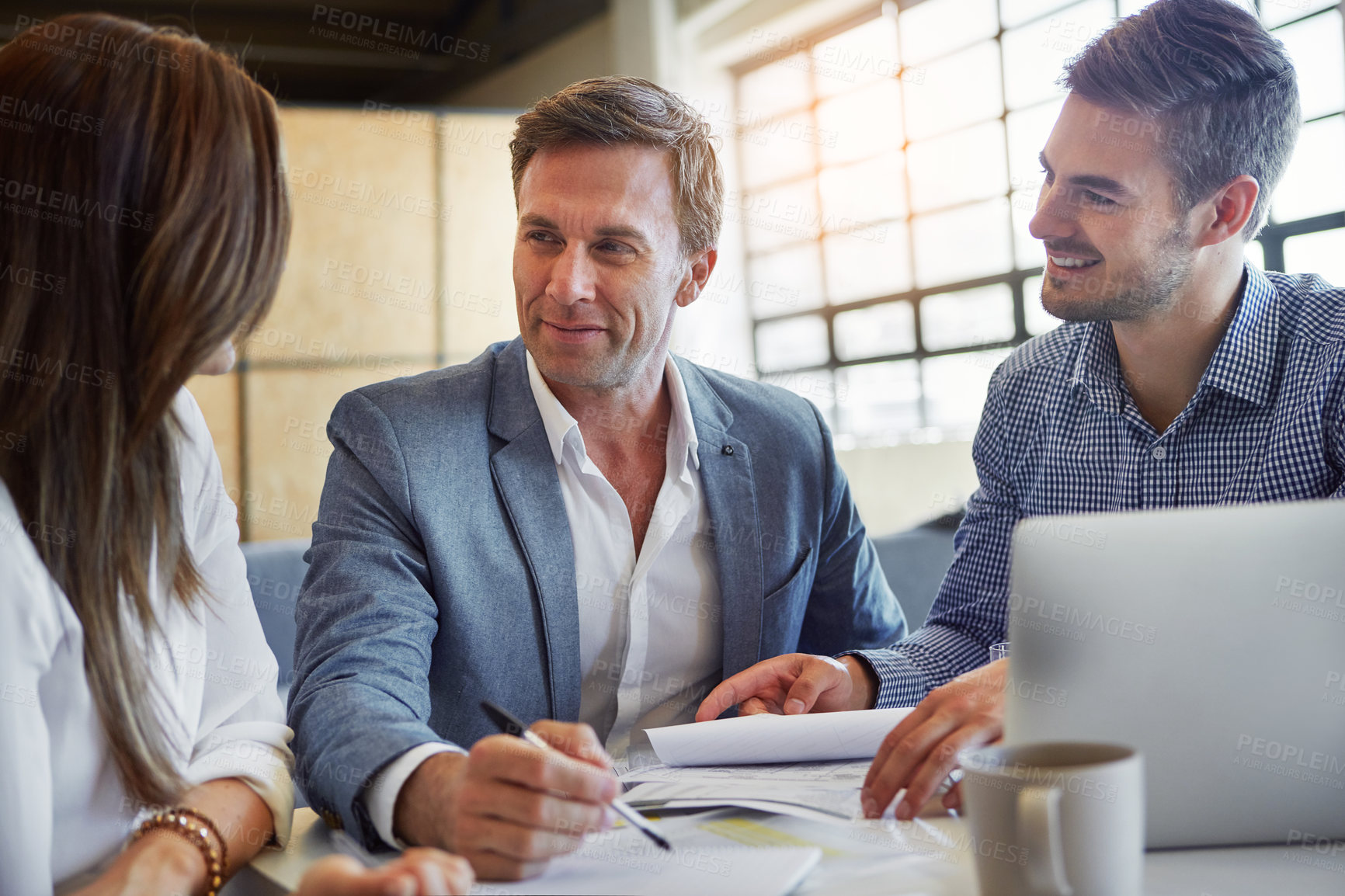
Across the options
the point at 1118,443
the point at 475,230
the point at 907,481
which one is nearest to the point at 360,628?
the point at 1118,443

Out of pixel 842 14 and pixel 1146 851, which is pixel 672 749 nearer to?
pixel 1146 851

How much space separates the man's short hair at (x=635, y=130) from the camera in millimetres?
1474

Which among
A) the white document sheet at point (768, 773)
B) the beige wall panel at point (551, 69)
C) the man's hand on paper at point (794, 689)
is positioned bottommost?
the white document sheet at point (768, 773)

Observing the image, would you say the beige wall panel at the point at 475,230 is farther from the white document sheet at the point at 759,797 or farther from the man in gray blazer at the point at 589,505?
the white document sheet at the point at 759,797

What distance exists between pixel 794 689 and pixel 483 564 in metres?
0.40

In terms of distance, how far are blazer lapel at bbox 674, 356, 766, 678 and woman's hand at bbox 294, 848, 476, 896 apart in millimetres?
766

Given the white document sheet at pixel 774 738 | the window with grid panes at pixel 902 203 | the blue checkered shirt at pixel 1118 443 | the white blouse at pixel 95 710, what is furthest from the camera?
the window with grid panes at pixel 902 203

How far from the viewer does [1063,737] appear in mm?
663

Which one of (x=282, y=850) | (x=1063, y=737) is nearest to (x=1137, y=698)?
(x=1063, y=737)

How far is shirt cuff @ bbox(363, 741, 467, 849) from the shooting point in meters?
0.83

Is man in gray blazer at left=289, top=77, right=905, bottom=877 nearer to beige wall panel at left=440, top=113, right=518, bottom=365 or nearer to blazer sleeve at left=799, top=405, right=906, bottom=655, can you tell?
blazer sleeve at left=799, top=405, right=906, bottom=655

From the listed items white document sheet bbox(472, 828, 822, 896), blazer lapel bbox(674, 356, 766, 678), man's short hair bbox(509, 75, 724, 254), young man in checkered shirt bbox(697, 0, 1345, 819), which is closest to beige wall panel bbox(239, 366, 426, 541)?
man's short hair bbox(509, 75, 724, 254)

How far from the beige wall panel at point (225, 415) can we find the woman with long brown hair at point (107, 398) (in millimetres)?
3667

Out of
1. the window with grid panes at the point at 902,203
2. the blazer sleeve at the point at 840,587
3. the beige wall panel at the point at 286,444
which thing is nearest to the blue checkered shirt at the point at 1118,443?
the blazer sleeve at the point at 840,587
